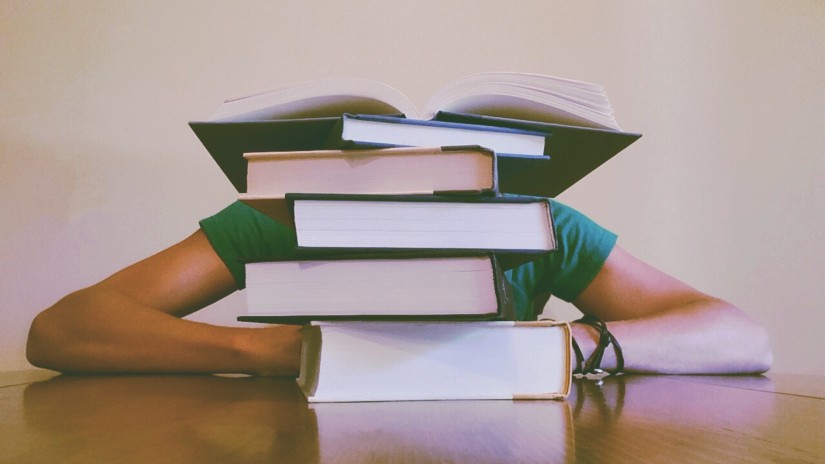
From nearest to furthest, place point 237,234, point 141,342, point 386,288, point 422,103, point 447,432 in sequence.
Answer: point 447,432
point 386,288
point 141,342
point 237,234
point 422,103

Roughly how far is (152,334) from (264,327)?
0.46ft

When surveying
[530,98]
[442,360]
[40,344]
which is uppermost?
[530,98]

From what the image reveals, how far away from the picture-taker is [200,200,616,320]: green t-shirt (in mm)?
929

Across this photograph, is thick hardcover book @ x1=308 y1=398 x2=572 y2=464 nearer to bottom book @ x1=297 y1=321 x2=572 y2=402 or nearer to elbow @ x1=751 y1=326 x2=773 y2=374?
bottom book @ x1=297 y1=321 x2=572 y2=402

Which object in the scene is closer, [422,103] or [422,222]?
[422,222]

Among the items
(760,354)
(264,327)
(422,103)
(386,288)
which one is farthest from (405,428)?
(422,103)

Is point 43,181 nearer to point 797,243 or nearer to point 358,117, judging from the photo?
point 358,117

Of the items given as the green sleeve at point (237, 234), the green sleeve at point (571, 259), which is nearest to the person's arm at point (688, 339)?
the green sleeve at point (571, 259)

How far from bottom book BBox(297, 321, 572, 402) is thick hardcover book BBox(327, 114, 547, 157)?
0.47 ft

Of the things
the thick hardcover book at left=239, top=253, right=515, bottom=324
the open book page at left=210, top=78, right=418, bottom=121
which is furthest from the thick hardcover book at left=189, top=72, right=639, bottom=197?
the thick hardcover book at left=239, top=253, right=515, bottom=324

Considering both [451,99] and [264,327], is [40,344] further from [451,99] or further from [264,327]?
[451,99]

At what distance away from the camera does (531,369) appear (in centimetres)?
45

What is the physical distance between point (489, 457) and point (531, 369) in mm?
203

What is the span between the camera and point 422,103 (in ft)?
4.24
